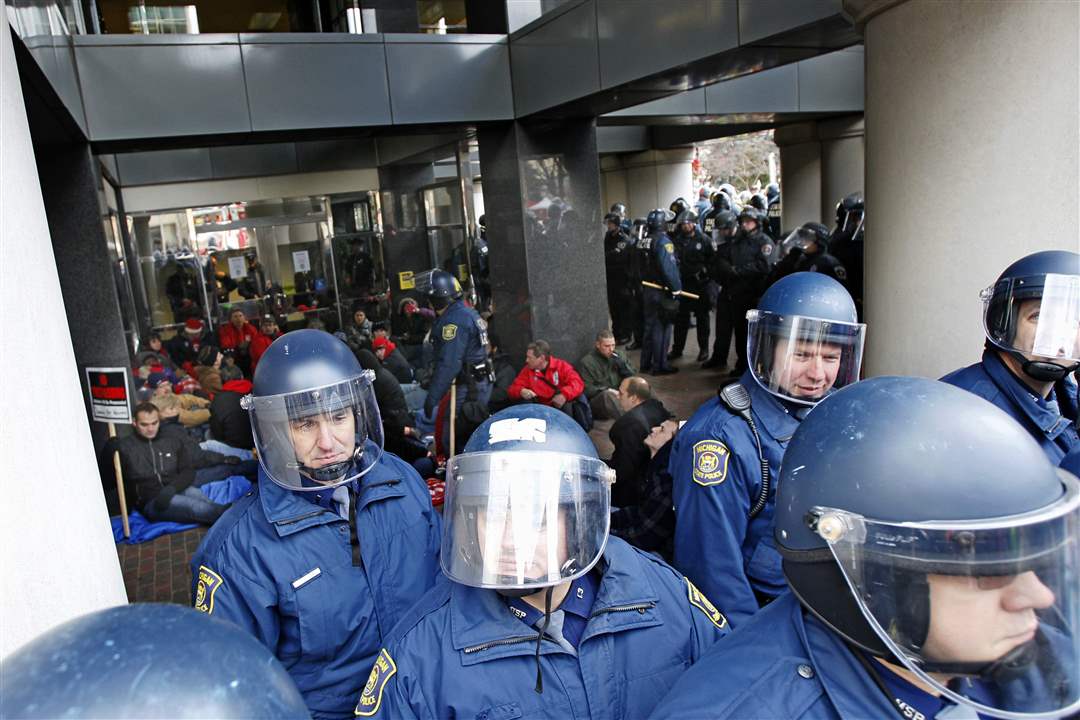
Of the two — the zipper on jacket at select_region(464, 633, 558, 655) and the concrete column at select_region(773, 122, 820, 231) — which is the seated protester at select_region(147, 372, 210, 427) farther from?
the concrete column at select_region(773, 122, 820, 231)

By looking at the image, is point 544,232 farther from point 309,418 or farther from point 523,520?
point 523,520

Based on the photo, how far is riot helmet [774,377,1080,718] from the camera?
1.17 m

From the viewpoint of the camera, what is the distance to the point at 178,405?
727 cm

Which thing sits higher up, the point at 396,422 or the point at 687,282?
the point at 687,282

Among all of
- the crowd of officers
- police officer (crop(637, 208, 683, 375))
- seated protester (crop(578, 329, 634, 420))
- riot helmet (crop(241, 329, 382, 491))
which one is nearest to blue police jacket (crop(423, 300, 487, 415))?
seated protester (crop(578, 329, 634, 420))

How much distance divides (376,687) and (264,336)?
8305mm

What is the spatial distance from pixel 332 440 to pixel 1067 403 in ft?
9.57

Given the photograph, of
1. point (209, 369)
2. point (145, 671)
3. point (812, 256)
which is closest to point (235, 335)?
point (209, 369)

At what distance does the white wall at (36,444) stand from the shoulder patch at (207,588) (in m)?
0.22

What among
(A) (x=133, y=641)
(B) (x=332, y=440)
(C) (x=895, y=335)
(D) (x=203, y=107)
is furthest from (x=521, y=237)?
(A) (x=133, y=641)

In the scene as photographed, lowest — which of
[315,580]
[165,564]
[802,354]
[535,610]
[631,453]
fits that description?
[165,564]

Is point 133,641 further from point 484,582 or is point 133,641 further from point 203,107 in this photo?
point 203,107

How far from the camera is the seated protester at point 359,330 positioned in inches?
348

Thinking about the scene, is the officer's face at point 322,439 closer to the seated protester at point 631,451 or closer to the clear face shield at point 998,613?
the clear face shield at point 998,613
